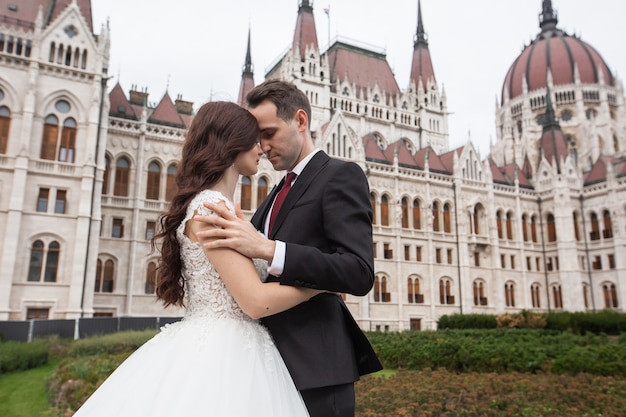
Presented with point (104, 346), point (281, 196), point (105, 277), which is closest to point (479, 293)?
point (105, 277)

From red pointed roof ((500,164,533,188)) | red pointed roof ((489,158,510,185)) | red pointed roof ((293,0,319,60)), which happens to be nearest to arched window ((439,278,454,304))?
red pointed roof ((489,158,510,185))

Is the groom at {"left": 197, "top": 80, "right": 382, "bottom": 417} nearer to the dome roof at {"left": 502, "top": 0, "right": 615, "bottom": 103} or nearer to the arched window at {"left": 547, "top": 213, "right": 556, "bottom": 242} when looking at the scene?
the arched window at {"left": 547, "top": 213, "right": 556, "bottom": 242}

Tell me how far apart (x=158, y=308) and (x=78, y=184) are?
8390mm

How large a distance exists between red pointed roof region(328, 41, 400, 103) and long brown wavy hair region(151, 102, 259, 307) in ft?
152

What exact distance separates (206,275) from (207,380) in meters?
0.52

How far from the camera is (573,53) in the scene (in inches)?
2482

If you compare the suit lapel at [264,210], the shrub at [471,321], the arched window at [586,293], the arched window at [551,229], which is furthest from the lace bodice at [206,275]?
the arched window at [586,293]

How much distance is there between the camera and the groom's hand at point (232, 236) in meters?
2.26

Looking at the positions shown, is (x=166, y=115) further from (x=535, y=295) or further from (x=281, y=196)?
(x=535, y=295)

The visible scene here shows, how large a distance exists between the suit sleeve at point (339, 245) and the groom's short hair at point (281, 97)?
0.45m

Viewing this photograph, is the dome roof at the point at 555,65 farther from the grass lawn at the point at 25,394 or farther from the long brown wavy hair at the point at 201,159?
the long brown wavy hair at the point at 201,159

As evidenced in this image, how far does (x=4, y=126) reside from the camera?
25.8 m

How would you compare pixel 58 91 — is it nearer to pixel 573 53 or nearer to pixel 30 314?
pixel 30 314

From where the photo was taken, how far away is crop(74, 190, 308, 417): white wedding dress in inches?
87.9
